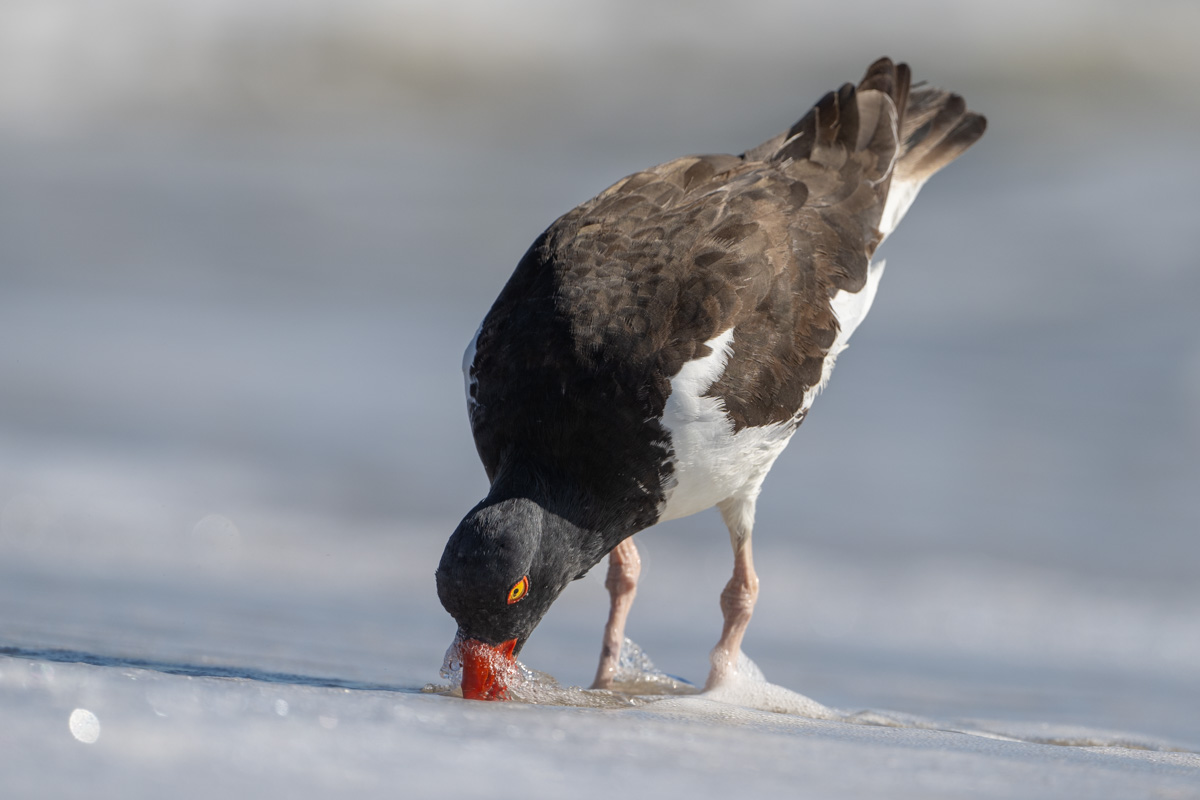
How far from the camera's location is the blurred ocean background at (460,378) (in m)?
5.04

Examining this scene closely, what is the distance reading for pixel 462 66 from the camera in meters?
16.0

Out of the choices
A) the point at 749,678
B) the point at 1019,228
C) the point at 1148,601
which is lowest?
the point at 749,678

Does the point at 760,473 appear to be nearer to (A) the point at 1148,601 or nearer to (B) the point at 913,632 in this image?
(B) the point at 913,632

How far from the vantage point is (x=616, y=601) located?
534cm

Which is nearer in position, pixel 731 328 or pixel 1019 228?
pixel 731 328

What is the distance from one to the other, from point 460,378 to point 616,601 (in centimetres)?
415

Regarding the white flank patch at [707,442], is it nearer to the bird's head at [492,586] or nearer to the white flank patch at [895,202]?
the bird's head at [492,586]

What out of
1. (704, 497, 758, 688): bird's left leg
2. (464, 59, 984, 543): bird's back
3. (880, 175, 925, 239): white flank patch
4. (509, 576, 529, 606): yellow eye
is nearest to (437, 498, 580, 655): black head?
(509, 576, 529, 606): yellow eye

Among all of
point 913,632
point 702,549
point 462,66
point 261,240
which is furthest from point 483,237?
point 913,632

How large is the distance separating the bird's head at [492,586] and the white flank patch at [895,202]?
2.72 m

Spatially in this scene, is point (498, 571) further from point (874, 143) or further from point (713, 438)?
point (874, 143)

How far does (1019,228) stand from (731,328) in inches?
333

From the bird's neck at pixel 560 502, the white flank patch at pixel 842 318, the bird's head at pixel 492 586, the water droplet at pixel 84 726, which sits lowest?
the water droplet at pixel 84 726

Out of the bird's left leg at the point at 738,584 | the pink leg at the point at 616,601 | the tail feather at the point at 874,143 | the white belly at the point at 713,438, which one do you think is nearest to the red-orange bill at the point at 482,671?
the white belly at the point at 713,438
